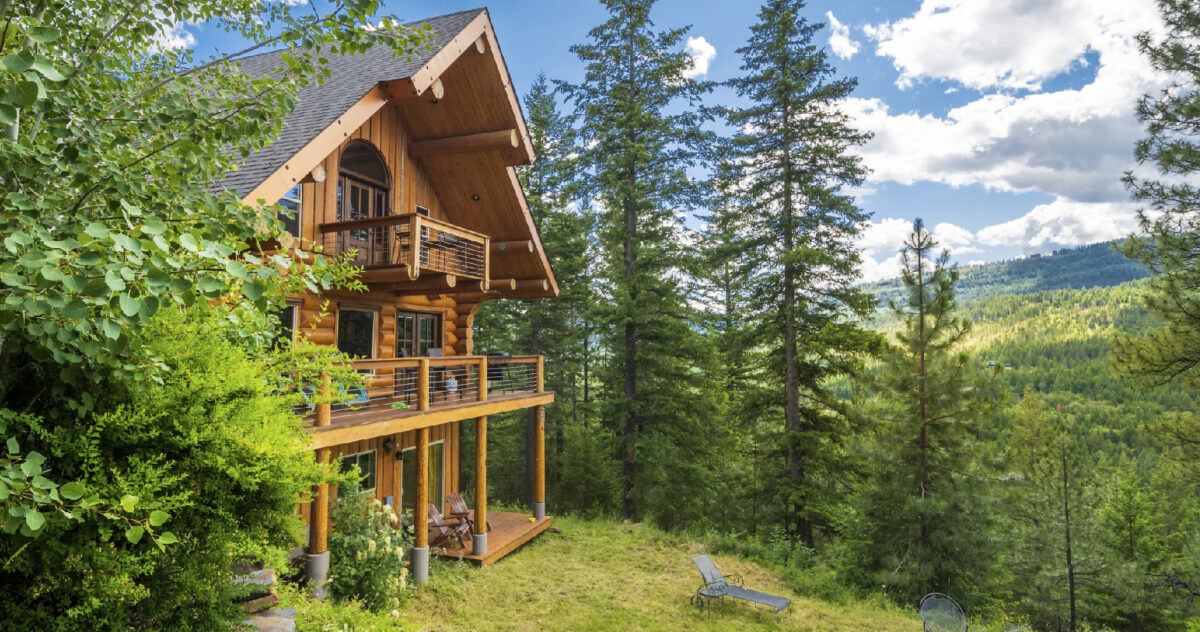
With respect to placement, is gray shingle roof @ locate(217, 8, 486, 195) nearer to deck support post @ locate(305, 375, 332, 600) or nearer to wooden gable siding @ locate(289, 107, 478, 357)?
wooden gable siding @ locate(289, 107, 478, 357)

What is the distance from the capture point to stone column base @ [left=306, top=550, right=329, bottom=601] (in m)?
7.52

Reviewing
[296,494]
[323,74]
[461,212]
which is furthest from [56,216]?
[461,212]

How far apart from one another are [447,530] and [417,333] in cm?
417

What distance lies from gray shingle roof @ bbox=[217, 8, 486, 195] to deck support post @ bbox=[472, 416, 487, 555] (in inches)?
225

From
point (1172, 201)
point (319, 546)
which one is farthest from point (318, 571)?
point (1172, 201)

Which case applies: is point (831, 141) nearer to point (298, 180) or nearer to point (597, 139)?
point (597, 139)

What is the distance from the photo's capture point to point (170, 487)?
112 inches

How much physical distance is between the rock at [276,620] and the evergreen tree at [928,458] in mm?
→ 11580

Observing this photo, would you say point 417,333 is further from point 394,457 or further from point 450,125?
point 450,125

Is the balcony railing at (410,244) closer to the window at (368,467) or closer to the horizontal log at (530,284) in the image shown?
the horizontal log at (530,284)

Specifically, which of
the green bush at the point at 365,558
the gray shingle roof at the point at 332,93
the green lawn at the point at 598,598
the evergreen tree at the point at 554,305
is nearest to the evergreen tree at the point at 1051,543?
the green lawn at the point at 598,598

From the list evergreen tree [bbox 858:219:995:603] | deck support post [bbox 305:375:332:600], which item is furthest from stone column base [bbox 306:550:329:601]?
evergreen tree [bbox 858:219:995:603]

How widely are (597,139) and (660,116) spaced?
212 cm

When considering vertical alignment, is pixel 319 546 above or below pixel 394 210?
below
